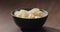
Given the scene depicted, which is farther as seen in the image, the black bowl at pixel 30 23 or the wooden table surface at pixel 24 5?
the wooden table surface at pixel 24 5

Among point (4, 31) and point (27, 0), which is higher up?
point (27, 0)

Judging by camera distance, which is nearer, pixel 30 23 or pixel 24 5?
pixel 30 23

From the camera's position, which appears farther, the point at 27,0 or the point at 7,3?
the point at 27,0

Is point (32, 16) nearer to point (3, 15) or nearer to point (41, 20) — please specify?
point (41, 20)

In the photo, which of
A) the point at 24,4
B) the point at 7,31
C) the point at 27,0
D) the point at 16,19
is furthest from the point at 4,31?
the point at 27,0

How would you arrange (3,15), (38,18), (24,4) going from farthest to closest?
(24,4)
(3,15)
(38,18)

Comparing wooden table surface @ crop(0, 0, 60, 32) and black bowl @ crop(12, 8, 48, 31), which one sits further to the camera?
wooden table surface @ crop(0, 0, 60, 32)

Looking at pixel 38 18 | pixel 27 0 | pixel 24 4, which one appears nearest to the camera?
pixel 38 18
